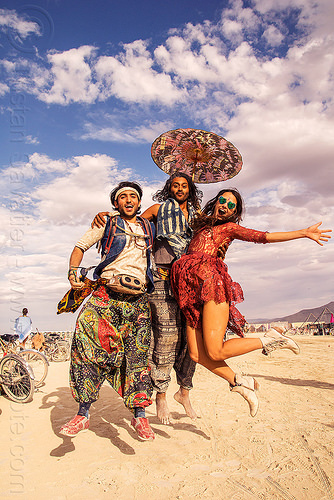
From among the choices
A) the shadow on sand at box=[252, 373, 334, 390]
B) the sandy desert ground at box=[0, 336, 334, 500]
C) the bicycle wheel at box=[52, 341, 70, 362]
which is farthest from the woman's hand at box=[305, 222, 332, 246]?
the bicycle wheel at box=[52, 341, 70, 362]

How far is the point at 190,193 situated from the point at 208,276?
1283 millimetres

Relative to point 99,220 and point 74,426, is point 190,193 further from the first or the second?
point 74,426

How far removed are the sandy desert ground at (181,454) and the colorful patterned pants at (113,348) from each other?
579 mm

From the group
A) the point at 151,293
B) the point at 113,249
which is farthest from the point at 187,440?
the point at 113,249

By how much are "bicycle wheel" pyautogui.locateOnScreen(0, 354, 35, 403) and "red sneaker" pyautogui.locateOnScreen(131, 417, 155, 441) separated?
148 inches

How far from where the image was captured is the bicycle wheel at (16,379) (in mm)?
6035

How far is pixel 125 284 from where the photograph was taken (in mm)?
3219

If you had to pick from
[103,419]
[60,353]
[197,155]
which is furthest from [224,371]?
[60,353]

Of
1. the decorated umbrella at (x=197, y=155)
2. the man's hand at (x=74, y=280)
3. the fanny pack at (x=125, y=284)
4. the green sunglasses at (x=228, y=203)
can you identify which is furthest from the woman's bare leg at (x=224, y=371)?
the decorated umbrella at (x=197, y=155)

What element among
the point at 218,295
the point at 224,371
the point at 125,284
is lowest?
the point at 224,371

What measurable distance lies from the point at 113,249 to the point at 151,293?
667 mm

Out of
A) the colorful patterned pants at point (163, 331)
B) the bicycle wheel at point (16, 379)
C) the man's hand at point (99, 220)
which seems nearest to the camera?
the man's hand at point (99, 220)

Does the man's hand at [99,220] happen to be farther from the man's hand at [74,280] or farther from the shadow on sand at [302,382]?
the shadow on sand at [302,382]

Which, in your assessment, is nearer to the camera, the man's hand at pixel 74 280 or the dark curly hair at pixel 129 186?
the man's hand at pixel 74 280
